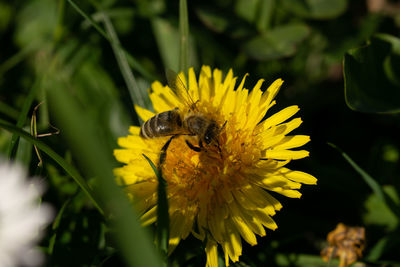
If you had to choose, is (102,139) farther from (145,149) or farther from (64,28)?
(64,28)

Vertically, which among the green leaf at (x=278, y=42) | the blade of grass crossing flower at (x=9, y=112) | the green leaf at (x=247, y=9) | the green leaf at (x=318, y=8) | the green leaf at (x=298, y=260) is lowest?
the green leaf at (x=298, y=260)

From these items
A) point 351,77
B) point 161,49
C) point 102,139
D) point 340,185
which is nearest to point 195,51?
point 161,49

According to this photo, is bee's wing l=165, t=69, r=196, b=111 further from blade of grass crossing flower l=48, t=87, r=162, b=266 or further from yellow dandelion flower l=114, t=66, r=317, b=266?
blade of grass crossing flower l=48, t=87, r=162, b=266

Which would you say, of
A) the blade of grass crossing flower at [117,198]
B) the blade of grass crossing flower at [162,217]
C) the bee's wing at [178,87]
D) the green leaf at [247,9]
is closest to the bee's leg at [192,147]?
the bee's wing at [178,87]

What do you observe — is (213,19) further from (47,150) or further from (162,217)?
(162,217)

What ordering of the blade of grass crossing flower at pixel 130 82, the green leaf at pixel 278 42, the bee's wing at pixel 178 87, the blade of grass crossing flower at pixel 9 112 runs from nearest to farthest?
the bee's wing at pixel 178 87 → the blade of grass crossing flower at pixel 130 82 → the blade of grass crossing flower at pixel 9 112 → the green leaf at pixel 278 42

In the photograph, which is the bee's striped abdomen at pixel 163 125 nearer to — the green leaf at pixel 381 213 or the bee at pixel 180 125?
the bee at pixel 180 125

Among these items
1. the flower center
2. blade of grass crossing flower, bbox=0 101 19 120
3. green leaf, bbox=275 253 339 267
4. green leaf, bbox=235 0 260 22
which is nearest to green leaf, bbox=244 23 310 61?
green leaf, bbox=235 0 260 22
